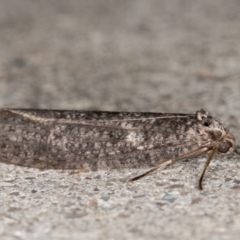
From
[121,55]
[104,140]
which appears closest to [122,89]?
[121,55]

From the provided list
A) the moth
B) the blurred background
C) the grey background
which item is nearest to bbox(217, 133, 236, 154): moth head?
the moth

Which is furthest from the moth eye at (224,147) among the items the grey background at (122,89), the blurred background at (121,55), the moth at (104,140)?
the blurred background at (121,55)

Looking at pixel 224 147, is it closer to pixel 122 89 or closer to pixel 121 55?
pixel 122 89

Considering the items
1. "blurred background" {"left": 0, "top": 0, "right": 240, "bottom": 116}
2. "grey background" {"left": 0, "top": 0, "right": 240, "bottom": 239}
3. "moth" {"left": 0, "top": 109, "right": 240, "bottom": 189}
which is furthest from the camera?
"blurred background" {"left": 0, "top": 0, "right": 240, "bottom": 116}

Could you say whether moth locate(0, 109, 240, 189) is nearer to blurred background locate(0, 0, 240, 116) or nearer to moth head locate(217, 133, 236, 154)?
moth head locate(217, 133, 236, 154)

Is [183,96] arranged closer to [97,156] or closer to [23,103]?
[23,103]

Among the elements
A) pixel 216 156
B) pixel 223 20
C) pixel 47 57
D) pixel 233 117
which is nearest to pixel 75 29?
pixel 47 57
